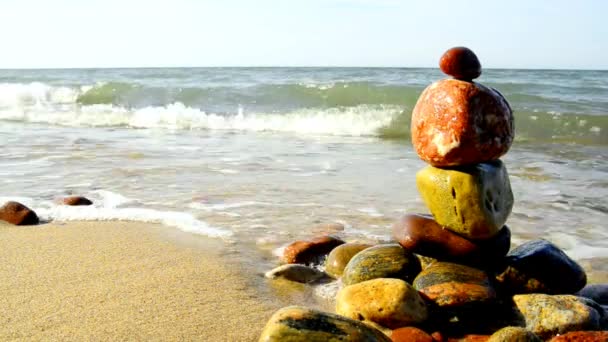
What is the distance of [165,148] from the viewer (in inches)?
386

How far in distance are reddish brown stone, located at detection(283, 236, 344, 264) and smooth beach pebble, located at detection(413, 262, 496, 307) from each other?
92 centimetres

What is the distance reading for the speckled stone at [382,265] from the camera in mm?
3377

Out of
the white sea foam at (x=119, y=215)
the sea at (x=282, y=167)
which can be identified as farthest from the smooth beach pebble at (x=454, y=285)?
the white sea foam at (x=119, y=215)

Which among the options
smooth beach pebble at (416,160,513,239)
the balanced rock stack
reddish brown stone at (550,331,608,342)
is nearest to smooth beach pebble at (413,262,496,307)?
the balanced rock stack

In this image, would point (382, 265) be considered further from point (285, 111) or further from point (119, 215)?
point (285, 111)

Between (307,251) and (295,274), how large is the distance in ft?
1.25

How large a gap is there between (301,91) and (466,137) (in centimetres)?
1578

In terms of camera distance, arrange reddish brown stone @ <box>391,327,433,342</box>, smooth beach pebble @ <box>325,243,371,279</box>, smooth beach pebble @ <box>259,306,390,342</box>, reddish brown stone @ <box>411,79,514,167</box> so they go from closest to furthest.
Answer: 1. smooth beach pebble @ <box>259,306,390,342</box>
2. reddish brown stone @ <box>391,327,433,342</box>
3. reddish brown stone @ <box>411,79,514,167</box>
4. smooth beach pebble @ <box>325,243,371,279</box>

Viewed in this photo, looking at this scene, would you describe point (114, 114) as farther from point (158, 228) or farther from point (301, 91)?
point (158, 228)

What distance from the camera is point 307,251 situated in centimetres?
408

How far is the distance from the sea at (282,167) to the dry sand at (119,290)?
47 centimetres

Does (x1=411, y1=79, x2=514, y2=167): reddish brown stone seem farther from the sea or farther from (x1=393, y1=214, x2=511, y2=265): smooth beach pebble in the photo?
the sea

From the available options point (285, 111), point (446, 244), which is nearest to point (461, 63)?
point (446, 244)

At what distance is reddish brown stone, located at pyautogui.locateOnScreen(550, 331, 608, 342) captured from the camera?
2.54m
